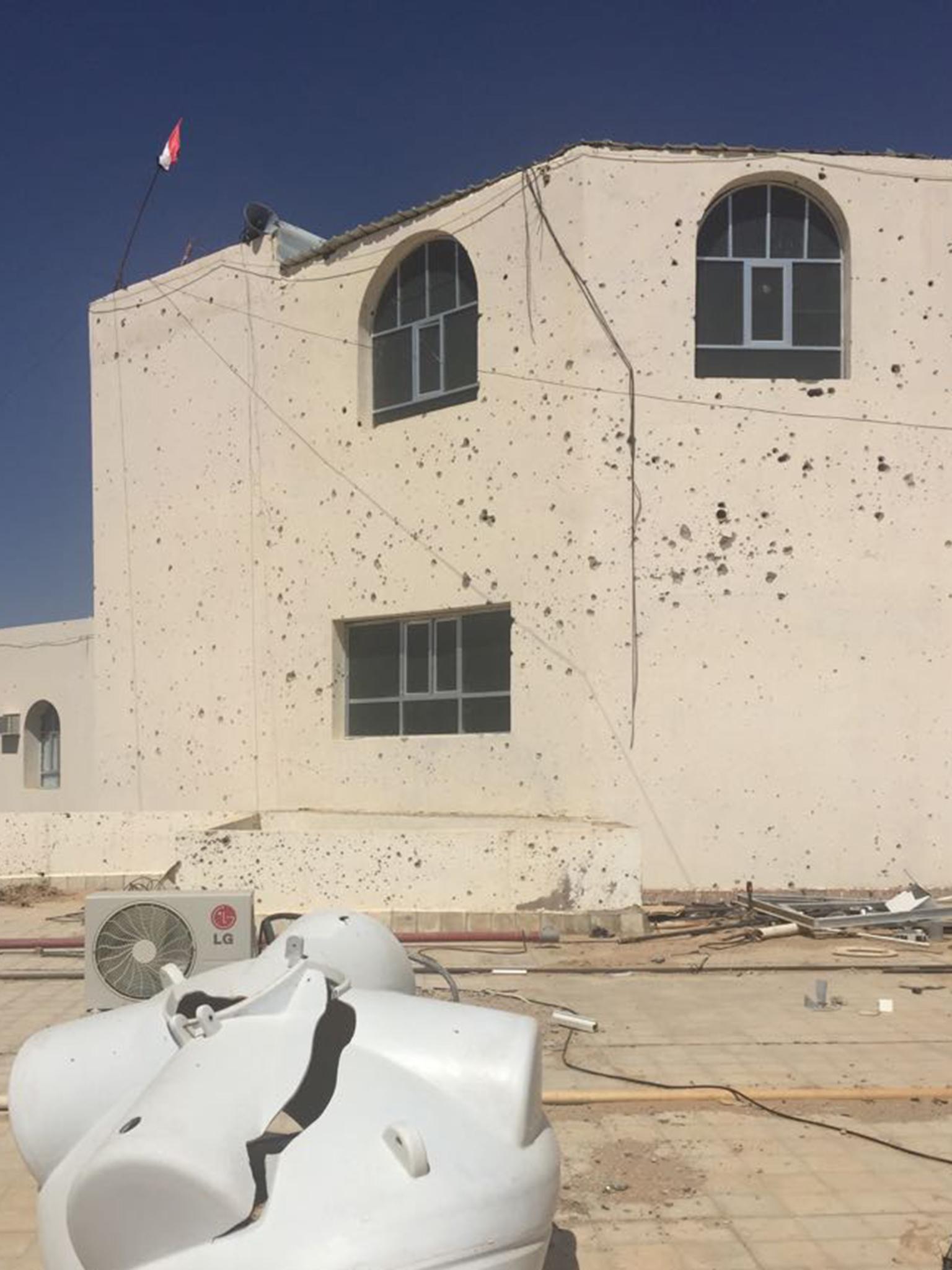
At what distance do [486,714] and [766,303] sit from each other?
209 inches

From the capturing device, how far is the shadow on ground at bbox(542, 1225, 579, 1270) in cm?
353

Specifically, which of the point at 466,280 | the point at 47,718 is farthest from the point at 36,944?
the point at 47,718

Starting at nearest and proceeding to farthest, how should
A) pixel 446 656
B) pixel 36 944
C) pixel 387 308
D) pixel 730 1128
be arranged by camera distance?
pixel 730 1128
pixel 36 944
pixel 446 656
pixel 387 308

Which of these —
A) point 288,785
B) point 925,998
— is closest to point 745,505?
point 925,998

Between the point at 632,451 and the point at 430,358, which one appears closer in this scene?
the point at 632,451

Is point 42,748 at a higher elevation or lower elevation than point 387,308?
lower

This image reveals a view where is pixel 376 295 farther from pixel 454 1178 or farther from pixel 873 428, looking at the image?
pixel 454 1178

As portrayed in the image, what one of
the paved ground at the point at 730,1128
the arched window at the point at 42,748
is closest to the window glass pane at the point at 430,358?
the paved ground at the point at 730,1128

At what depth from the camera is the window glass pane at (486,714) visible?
38.1ft

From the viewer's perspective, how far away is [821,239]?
11.2m

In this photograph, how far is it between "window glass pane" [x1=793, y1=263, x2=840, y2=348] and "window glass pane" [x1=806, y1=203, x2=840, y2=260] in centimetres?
10

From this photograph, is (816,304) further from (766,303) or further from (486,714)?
(486,714)

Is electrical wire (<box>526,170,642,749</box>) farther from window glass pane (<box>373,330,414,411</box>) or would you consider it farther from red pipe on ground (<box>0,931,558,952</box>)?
red pipe on ground (<box>0,931,558,952</box>)

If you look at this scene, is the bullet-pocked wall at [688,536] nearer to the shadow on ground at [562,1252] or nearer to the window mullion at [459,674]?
the window mullion at [459,674]
